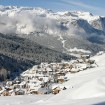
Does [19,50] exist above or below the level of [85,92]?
above

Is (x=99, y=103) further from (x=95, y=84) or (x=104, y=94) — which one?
(x=95, y=84)

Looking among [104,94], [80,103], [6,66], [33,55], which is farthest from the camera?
[33,55]

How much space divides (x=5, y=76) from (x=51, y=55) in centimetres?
9796

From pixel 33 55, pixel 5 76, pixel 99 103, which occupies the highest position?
pixel 33 55

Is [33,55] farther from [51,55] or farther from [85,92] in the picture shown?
[85,92]

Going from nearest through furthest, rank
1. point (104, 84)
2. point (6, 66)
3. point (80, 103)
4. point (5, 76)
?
point (80, 103) → point (104, 84) → point (5, 76) → point (6, 66)

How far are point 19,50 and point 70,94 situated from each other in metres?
182

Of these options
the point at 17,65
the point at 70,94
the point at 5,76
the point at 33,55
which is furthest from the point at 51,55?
the point at 70,94

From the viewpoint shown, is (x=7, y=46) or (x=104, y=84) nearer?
(x=104, y=84)

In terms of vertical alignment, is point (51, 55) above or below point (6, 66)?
above

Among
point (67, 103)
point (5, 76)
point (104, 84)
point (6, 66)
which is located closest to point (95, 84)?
point (104, 84)

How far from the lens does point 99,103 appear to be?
1092cm

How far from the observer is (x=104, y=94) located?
13.5m

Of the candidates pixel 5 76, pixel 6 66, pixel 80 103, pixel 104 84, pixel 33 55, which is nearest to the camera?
pixel 80 103
